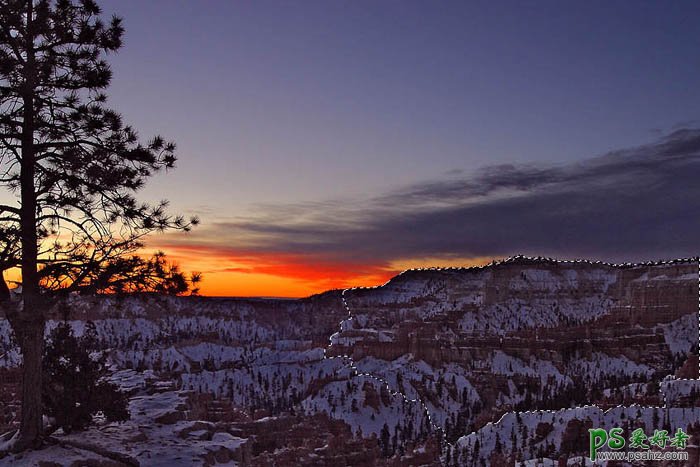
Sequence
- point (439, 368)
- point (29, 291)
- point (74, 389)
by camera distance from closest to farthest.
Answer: point (29, 291)
point (74, 389)
point (439, 368)

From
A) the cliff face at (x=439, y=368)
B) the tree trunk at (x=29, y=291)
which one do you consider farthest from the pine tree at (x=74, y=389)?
the cliff face at (x=439, y=368)

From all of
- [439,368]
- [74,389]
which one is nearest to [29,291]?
[74,389]

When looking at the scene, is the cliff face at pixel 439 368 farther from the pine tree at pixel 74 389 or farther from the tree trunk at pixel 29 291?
the tree trunk at pixel 29 291

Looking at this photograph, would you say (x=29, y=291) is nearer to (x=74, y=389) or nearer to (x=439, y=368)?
(x=74, y=389)

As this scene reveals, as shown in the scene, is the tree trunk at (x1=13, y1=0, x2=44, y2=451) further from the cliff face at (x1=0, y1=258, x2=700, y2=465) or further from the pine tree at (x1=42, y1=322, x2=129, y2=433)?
the cliff face at (x1=0, y1=258, x2=700, y2=465)

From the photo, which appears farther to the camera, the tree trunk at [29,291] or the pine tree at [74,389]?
the pine tree at [74,389]

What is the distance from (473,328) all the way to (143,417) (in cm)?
17442

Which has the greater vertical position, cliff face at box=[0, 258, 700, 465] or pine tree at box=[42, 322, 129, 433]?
pine tree at box=[42, 322, 129, 433]

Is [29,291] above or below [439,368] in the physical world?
above

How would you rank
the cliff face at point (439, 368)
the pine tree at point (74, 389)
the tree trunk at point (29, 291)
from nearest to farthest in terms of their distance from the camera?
1. the tree trunk at point (29, 291)
2. the pine tree at point (74, 389)
3. the cliff face at point (439, 368)

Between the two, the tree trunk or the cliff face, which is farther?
the cliff face

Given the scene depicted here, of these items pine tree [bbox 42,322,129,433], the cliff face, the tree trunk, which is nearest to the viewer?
the tree trunk

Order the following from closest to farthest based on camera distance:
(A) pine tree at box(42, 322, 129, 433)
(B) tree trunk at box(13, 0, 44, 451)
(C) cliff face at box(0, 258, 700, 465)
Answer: (B) tree trunk at box(13, 0, 44, 451) → (A) pine tree at box(42, 322, 129, 433) → (C) cliff face at box(0, 258, 700, 465)


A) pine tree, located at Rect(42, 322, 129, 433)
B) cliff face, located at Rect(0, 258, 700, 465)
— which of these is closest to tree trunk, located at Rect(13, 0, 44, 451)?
pine tree, located at Rect(42, 322, 129, 433)
